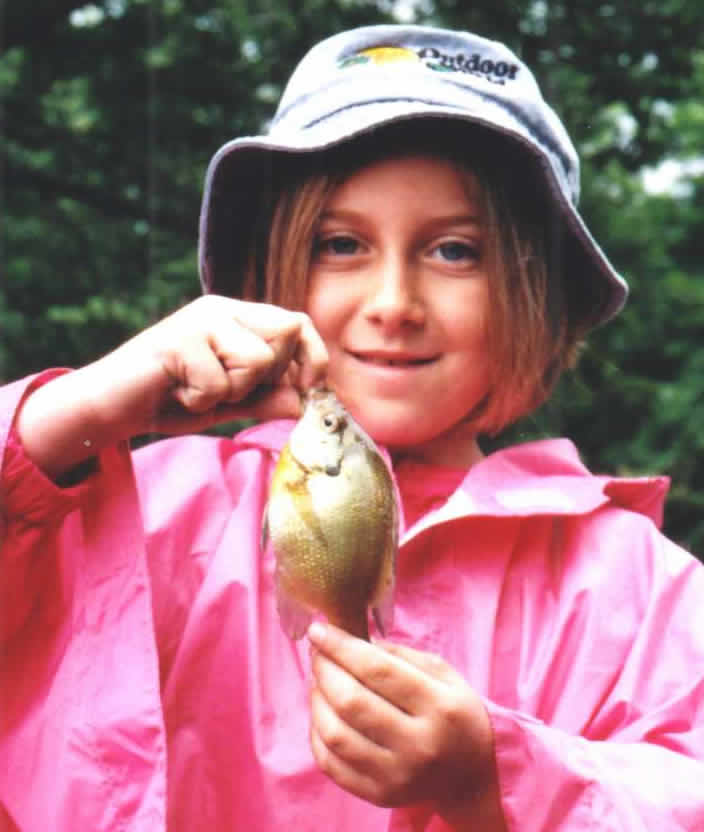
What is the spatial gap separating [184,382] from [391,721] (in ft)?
1.88

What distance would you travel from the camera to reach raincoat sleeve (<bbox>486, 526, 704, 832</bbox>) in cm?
172

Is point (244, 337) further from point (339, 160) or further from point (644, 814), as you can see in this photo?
point (644, 814)

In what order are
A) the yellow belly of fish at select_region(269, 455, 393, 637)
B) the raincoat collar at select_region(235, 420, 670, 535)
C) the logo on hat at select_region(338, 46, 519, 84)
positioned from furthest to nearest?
the logo on hat at select_region(338, 46, 519, 84) < the raincoat collar at select_region(235, 420, 670, 535) < the yellow belly of fish at select_region(269, 455, 393, 637)

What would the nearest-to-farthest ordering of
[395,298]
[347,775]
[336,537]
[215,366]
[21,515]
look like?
[336,537] → [347,775] → [215,366] → [21,515] → [395,298]

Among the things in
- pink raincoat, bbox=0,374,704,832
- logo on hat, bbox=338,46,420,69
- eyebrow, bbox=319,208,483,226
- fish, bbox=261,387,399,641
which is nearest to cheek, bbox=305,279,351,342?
eyebrow, bbox=319,208,483,226

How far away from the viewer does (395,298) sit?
2158 mm

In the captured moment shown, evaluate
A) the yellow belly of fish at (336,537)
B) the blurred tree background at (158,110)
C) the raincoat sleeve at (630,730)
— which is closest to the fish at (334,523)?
the yellow belly of fish at (336,537)

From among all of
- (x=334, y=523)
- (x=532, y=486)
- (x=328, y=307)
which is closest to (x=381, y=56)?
(x=328, y=307)

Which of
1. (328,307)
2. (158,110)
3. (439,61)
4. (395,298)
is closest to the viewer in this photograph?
(395,298)

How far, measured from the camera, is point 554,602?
2.11 metres

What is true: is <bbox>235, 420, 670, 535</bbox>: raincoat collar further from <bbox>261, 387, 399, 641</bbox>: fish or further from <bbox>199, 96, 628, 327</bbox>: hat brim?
<bbox>261, 387, 399, 641</bbox>: fish

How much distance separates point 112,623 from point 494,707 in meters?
0.61

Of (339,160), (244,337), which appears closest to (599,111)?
(339,160)

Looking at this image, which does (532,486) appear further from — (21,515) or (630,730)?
(21,515)
